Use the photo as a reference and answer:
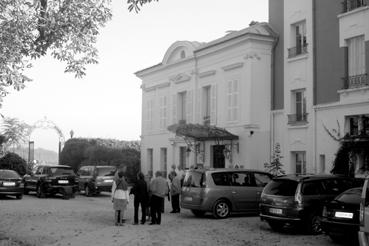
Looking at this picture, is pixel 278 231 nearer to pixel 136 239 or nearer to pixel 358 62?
pixel 136 239

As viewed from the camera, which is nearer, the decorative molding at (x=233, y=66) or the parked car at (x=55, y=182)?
the parked car at (x=55, y=182)

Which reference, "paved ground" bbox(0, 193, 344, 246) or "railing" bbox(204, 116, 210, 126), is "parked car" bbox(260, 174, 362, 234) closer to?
"paved ground" bbox(0, 193, 344, 246)

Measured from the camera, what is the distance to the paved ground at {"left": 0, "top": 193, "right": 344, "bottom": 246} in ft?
41.6

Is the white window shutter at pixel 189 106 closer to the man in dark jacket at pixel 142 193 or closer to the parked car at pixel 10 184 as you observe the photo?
the parked car at pixel 10 184

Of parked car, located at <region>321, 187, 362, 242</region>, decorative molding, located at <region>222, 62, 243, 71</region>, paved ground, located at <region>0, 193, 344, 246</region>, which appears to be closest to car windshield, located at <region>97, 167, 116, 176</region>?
decorative molding, located at <region>222, 62, 243, 71</region>

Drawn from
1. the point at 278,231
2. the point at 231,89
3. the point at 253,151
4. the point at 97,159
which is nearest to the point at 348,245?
the point at 278,231

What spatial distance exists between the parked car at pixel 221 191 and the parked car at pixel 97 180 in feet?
33.1

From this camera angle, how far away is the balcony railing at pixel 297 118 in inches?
955

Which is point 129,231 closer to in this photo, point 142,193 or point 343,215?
point 142,193

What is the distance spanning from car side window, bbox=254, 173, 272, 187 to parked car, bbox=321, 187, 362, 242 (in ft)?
19.5

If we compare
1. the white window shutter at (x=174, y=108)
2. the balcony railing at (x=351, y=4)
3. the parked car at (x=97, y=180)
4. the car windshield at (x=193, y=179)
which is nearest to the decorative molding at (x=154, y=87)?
the white window shutter at (x=174, y=108)

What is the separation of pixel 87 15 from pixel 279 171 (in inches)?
588

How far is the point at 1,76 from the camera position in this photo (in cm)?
1147

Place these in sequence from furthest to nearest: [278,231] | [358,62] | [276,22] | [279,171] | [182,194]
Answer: [276,22] → [279,171] → [358,62] → [182,194] → [278,231]
